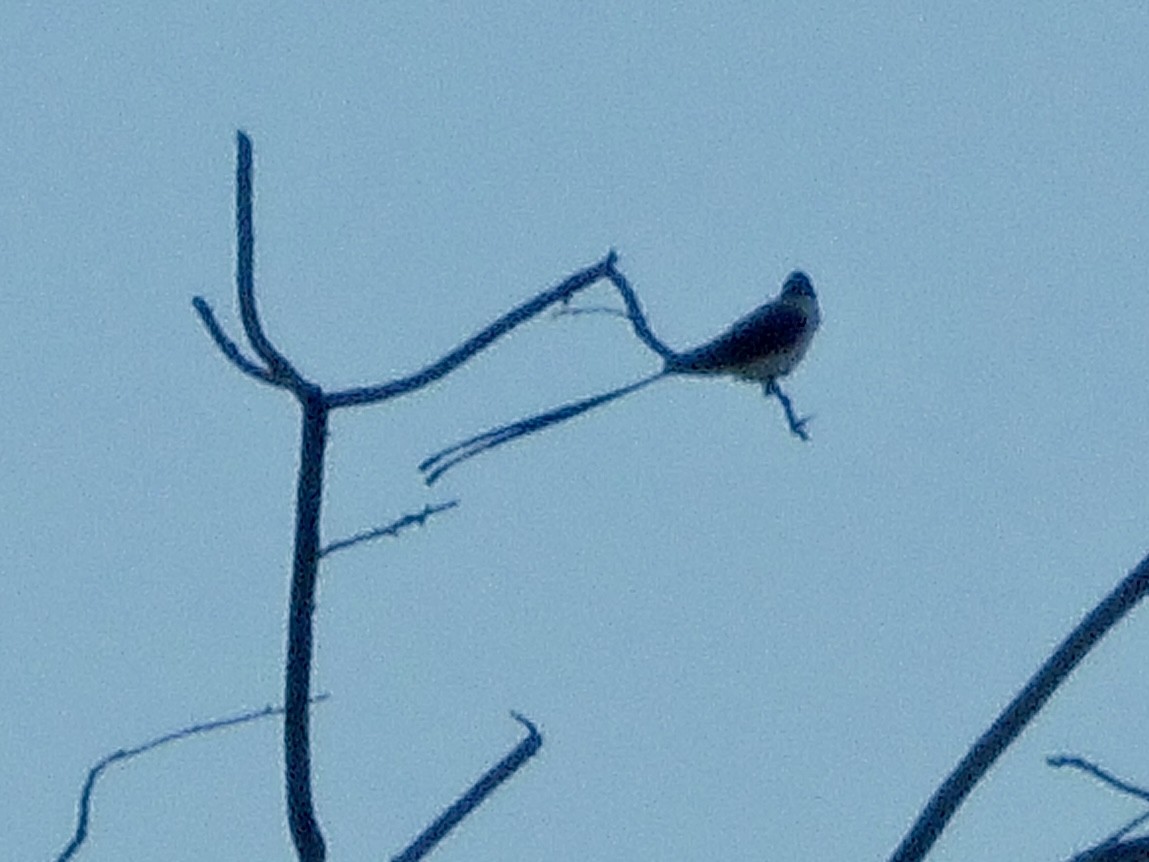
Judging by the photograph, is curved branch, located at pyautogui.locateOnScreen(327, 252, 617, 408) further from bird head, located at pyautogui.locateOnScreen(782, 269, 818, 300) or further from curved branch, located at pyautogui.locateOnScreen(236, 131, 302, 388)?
bird head, located at pyautogui.locateOnScreen(782, 269, 818, 300)

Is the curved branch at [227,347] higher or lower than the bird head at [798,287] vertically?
lower

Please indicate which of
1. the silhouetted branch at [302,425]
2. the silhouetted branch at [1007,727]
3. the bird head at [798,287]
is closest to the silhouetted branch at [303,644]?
the silhouetted branch at [302,425]

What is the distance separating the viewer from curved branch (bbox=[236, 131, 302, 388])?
101 inches

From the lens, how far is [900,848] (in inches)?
79.3

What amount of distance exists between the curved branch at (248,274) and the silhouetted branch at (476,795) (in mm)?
447

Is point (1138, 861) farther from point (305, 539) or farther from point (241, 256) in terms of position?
point (241, 256)

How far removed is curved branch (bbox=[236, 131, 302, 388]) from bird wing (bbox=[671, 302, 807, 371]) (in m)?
5.90

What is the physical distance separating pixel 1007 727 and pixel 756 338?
7835mm

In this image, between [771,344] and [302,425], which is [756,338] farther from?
[302,425]

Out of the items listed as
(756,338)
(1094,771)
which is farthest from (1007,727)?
(756,338)

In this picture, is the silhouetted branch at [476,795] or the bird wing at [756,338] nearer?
the silhouetted branch at [476,795]

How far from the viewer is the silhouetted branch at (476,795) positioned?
226cm

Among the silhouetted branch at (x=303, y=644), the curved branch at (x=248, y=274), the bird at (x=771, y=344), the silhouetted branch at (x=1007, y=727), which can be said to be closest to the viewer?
the silhouetted branch at (x=1007, y=727)

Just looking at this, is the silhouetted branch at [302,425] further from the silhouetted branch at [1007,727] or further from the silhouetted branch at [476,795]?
the silhouetted branch at [1007,727]
